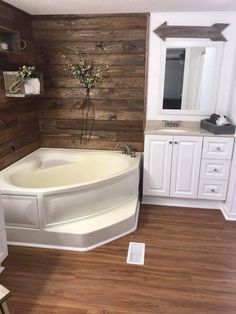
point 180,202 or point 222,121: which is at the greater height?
point 222,121

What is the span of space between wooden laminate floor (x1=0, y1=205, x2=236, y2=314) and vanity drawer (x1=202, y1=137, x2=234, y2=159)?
0.80 metres

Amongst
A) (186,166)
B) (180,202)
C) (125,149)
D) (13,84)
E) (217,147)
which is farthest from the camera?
(125,149)

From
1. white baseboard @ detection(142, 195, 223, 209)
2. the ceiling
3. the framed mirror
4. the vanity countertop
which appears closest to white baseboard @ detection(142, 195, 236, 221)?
white baseboard @ detection(142, 195, 223, 209)

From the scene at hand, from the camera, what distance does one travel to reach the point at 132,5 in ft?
8.62

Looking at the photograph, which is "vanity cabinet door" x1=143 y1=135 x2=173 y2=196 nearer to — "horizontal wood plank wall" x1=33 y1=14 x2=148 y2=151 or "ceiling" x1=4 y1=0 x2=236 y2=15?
"horizontal wood plank wall" x1=33 y1=14 x2=148 y2=151

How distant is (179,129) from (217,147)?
0.49 metres

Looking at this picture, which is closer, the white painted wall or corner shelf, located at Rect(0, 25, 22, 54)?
corner shelf, located at Rect(0, 25, 22, 54)

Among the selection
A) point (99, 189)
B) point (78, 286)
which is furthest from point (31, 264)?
point (99, 189)

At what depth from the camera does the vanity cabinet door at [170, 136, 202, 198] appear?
284 centimetres

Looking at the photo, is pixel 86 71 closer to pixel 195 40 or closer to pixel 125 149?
pixel 125 149

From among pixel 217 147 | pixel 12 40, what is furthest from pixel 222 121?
pixel 12 40

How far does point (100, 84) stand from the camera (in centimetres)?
321

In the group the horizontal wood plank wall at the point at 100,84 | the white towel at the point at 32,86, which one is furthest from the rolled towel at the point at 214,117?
the white towel at the point at 32,86

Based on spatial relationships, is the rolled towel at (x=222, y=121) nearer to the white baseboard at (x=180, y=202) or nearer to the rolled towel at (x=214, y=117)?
the rolled towel at (x=214, y=117)
